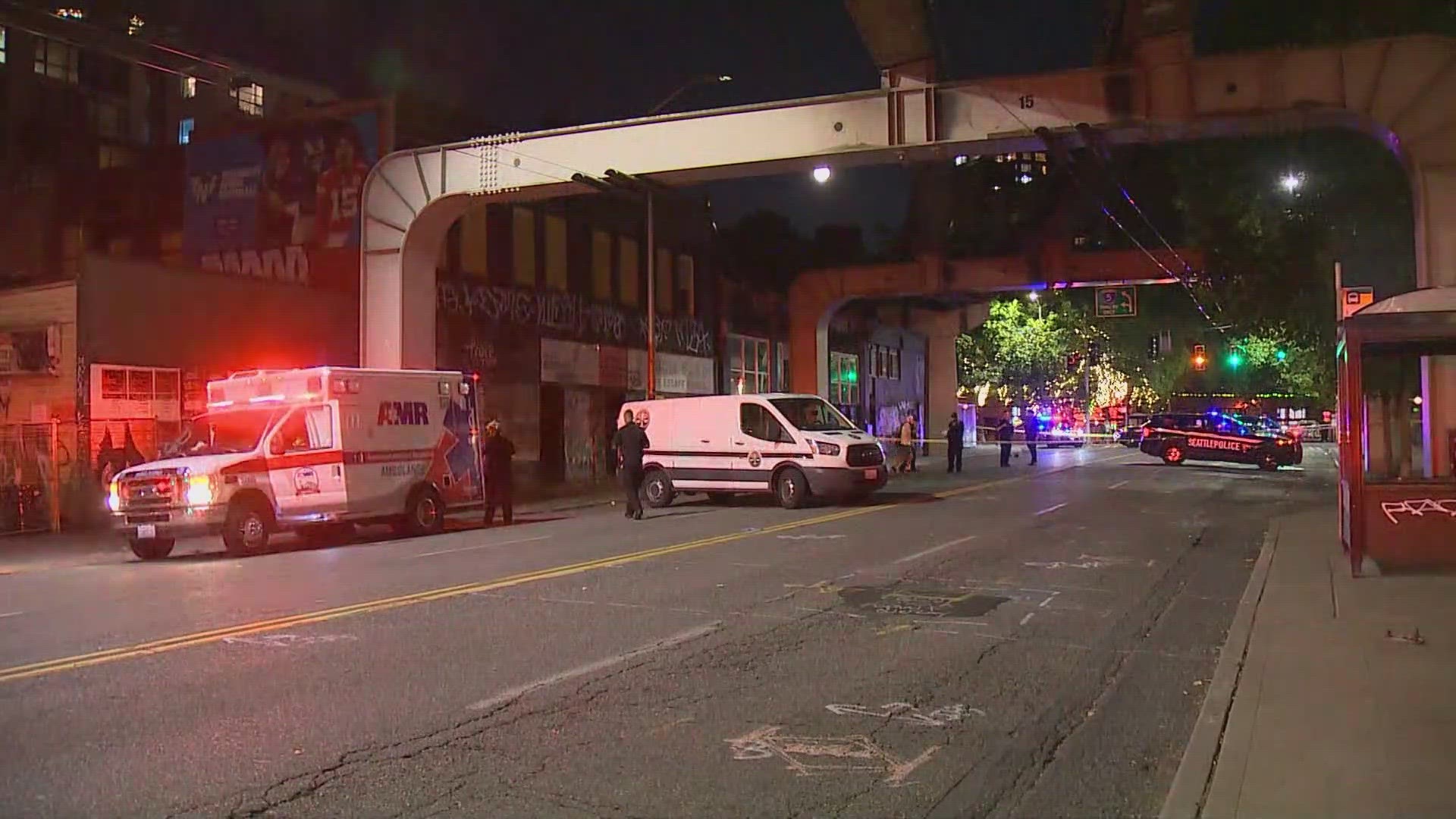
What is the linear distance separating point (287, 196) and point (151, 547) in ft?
46.9

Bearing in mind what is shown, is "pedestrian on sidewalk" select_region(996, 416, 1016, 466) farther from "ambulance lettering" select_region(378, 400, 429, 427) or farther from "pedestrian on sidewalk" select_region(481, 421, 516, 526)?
"ambulance lettering" select_region(378, 400, 429, 427)

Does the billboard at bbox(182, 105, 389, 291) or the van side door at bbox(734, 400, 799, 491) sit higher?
the billboard at bbox(182, 105, 389, 291)

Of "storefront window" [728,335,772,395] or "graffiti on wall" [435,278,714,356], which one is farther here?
"storefront window" [728,335,772,395]

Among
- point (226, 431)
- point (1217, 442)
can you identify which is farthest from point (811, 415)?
point (1217, 442)

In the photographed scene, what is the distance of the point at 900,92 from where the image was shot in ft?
63.1

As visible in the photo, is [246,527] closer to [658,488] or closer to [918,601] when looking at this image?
[658,488]

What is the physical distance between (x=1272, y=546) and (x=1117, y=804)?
32.9 ft

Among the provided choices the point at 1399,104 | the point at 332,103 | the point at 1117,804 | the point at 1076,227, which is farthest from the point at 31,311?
the point at 1076,227

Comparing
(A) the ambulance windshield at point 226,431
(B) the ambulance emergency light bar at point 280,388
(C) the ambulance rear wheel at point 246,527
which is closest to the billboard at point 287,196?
(B) the ambulance emergency light bar at point 280,388

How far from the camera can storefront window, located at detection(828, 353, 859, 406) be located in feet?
152

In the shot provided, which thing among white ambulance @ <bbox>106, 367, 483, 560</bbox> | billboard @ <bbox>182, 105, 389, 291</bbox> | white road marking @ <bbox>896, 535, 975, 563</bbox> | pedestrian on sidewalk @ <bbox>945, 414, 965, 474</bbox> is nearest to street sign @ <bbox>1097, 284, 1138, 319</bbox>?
pedestrian on sidewalk @ <bbox>945, 414, 965, 474</bbox>

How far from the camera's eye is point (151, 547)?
15.3 m

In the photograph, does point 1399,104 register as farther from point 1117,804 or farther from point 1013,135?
point 1117,804

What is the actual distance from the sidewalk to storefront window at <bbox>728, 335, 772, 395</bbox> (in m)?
29.5
